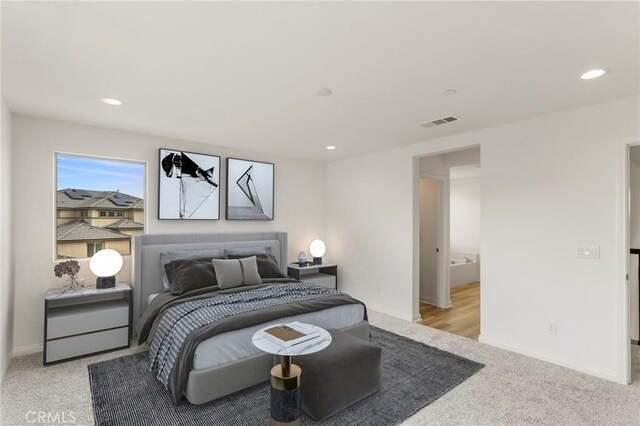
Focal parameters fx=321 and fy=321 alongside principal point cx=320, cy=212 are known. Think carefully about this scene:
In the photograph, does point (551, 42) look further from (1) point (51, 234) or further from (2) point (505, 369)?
(1) point (51, 234)

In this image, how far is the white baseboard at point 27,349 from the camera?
130 inches

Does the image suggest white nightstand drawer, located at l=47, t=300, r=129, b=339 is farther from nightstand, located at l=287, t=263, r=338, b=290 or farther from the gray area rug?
nightstand, located at l=287, t=263, r=338, b=290

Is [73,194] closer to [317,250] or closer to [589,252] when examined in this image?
[317,250]

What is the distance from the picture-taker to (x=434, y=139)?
4.32m

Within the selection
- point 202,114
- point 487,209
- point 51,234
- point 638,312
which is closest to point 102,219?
point 51,234

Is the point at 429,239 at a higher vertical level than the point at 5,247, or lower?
lower

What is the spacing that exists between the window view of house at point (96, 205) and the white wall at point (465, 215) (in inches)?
268

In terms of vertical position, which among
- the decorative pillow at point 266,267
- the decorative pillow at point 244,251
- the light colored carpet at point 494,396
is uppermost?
the decorative pillow at point 244,251

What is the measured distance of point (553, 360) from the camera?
3.27m

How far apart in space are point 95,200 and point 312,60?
3.24 metres

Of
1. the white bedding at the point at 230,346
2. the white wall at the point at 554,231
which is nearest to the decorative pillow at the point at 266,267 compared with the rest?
the white bedding at the point at 230,346

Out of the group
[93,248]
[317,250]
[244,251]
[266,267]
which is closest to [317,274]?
[317,250]

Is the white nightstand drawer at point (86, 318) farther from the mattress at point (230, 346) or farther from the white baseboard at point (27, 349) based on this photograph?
the mattress at point (230, 346)

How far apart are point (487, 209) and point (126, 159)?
4469mm
